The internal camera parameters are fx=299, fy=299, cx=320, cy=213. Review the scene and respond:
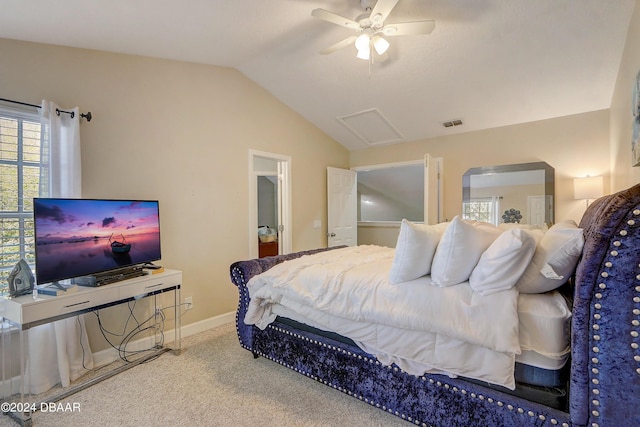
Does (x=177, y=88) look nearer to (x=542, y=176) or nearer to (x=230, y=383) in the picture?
(x=230, y=383)

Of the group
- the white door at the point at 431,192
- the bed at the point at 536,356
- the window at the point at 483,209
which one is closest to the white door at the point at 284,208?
the white door at the point at 431,192

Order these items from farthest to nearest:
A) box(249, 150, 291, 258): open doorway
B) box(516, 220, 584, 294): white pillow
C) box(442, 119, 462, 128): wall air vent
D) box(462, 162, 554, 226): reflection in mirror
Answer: box(442, 119, 462, 128): wall air vent, box(249, 150, 291, 258): open doorway, box(462, 162, 554, 226): reflection in mirror, box(516, 220, 584, 294): white pillow

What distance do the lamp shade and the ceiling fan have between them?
8.26ft

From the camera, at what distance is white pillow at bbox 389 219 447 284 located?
168cm

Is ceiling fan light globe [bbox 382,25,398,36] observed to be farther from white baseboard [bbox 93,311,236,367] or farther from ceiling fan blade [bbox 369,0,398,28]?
white baseboard [bbox 93,311,236,367]

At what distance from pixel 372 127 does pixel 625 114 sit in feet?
8.81

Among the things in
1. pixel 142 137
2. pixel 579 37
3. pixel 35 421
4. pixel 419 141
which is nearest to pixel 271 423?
pixel 35 421

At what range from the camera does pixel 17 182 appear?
2172 millimetres

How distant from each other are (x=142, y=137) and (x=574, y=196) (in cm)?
460

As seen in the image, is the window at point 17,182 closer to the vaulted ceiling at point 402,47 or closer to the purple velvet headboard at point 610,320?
the vaulted ceiling at point 402,47

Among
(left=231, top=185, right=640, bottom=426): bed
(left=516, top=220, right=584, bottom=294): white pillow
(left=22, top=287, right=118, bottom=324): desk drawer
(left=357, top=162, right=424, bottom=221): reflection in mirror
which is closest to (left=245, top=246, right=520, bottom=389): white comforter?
(left=231, top=185, right=640, bottom=426): bed

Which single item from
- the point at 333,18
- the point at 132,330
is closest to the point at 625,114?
the point at 333,18

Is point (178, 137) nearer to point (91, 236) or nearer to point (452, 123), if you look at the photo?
point (91, 236)

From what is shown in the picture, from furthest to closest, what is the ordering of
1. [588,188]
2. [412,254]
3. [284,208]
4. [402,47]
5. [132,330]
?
[284,208], [588,188], [402,47], [132,330], [412,254]
